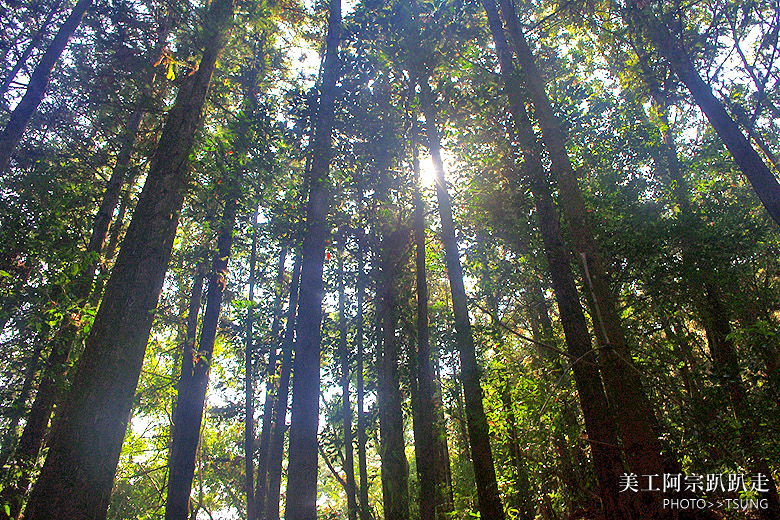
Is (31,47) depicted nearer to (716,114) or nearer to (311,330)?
(311,330)

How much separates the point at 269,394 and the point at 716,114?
51.6 feet

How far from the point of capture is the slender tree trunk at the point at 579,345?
582cm

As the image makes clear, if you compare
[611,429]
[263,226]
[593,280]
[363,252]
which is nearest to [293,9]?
[263,226]

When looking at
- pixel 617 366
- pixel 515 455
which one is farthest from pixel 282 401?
pixel 617 366

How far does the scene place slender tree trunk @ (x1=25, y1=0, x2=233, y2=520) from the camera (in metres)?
4.46

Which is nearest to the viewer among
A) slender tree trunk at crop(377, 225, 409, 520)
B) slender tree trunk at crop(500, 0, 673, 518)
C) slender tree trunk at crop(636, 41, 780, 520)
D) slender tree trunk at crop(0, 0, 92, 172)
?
slender tree trunk at crop(500, 0, 673, 518)

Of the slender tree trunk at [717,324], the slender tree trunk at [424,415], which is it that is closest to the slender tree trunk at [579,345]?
the slender tree trunk at [717,324]

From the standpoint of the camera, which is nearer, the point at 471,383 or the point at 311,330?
the point at 311,330

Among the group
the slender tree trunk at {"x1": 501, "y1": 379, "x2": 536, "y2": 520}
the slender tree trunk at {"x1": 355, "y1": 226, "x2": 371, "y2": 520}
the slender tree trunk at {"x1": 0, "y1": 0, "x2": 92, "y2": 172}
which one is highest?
the slender tree trunk at {"x1": 0, "y1": 0, "x2": 92, "y2": 172}

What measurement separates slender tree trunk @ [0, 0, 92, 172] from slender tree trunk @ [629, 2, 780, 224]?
46.9ft

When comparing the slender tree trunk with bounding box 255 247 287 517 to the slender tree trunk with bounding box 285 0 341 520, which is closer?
the slender tree trunk with bounding box 285 0 341 520

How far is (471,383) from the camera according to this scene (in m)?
7.48

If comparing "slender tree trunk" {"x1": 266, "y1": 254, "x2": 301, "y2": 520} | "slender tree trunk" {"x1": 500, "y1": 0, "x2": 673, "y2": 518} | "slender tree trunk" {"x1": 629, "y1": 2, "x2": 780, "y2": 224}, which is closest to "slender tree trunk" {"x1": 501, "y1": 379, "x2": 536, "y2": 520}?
"slender tree trunk" {"x1": 500, "y1": 0, "x2": 673, "y2": 518}

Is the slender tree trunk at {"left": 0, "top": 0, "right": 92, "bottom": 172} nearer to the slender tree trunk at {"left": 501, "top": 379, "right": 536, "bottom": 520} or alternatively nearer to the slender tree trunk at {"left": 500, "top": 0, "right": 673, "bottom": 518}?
the slender tree trunk at {"left": 500, "top": 0, "right": 673, "bottom": 518}
